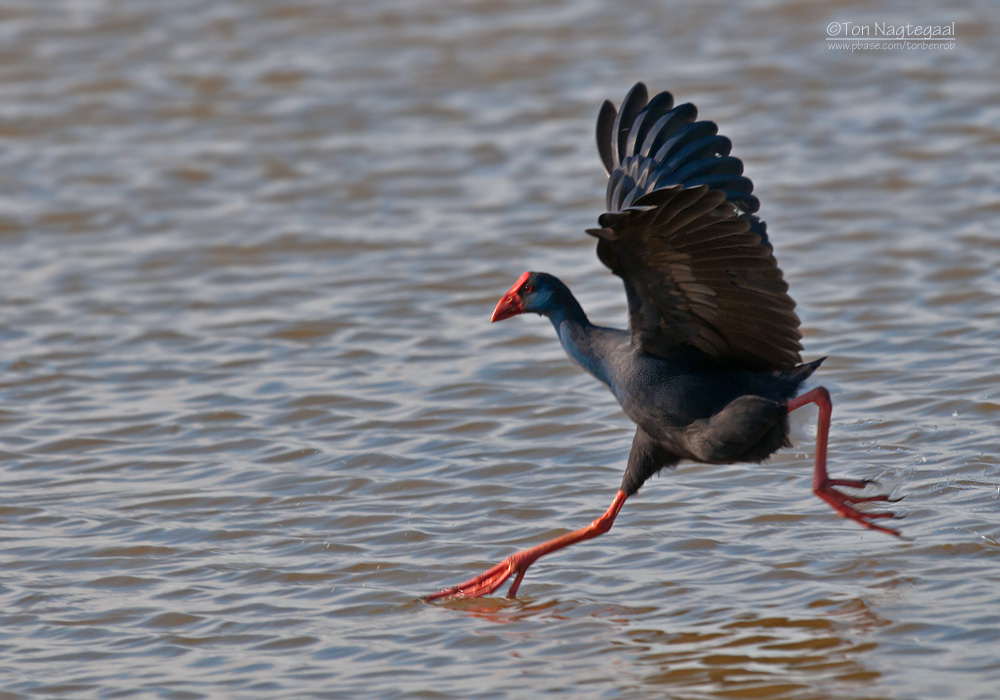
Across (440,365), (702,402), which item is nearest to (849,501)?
(702,402)

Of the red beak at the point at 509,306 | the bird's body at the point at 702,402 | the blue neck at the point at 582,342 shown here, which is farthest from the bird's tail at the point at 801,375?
the red beak at the point at 509,306

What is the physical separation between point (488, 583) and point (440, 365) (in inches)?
92.0

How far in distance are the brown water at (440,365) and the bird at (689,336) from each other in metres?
0.40

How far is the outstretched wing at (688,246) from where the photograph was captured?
4332mm

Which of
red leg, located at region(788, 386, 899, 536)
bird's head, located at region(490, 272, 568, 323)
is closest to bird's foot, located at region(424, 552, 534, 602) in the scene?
bird's head, located at region(490, 272, 568, 323)

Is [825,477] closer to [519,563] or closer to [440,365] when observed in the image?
→ [519,563]

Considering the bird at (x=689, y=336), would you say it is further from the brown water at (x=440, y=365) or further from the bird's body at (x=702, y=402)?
the brown water at (x=440, y=365)

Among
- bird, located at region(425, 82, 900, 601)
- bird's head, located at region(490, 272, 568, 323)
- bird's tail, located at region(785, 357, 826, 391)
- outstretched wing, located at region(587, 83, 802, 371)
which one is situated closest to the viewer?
outstretched wing, located at region(587, 83, 802, 371)

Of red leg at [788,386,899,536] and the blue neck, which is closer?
red leg at [788,386,899,536]

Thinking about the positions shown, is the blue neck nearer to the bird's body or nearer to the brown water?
the bird's body

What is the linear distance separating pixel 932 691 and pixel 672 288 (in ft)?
4.80

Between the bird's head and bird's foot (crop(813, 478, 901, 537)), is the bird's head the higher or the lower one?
the higher one

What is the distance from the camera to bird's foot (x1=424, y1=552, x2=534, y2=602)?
16.2ft

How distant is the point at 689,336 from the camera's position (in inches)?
189
